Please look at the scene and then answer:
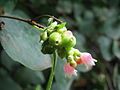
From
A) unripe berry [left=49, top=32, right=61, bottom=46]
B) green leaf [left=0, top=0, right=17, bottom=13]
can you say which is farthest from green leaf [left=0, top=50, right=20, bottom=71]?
unripe berry [left=49, top=32, right=61, bottom=46]

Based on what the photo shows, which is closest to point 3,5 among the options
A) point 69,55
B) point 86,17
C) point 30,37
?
point 30,37

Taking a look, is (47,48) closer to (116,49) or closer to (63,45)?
(63,45)

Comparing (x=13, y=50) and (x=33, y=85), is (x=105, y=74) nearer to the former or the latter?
(x=33, y=85)

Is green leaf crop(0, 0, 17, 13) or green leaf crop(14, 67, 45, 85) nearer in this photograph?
green leaf crop(0, 0, 17, 13)

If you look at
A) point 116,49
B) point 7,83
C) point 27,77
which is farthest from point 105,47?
point 7,83

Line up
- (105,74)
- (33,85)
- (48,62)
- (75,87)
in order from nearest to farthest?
(48,62)
(33,85)
(105,74)
(75,87)

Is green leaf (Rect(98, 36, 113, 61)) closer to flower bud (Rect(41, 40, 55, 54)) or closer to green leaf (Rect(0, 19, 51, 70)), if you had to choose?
green leaf (Rect(0, 19, 51, 70))

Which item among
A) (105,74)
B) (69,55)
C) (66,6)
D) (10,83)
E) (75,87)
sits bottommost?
(75,87)
